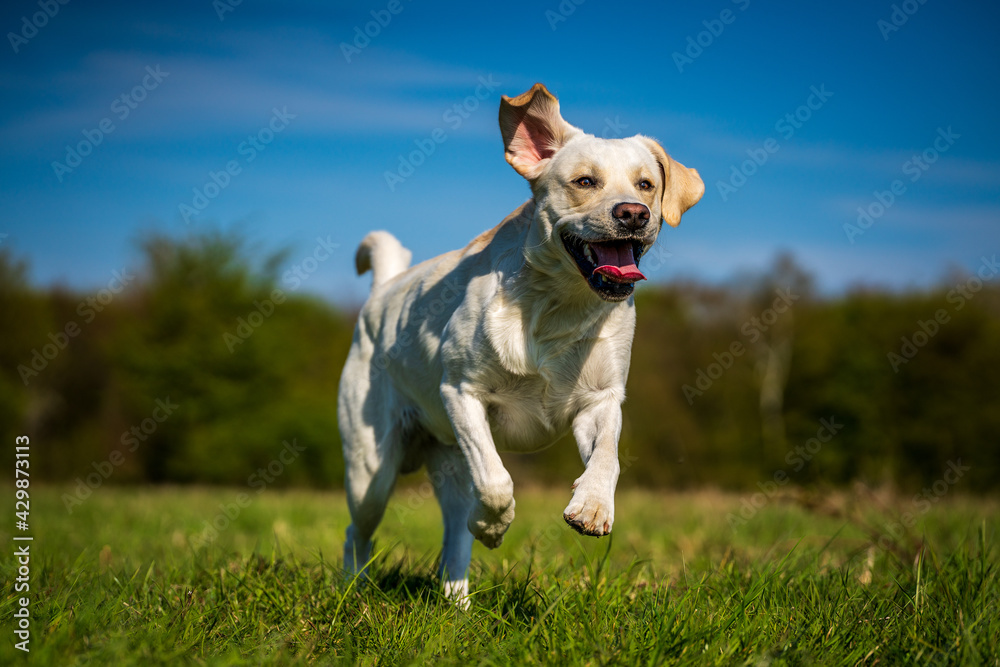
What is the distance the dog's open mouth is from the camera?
11.5 feet

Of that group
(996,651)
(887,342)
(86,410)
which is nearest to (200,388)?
(86,410)

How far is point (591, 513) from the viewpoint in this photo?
10.4 feet

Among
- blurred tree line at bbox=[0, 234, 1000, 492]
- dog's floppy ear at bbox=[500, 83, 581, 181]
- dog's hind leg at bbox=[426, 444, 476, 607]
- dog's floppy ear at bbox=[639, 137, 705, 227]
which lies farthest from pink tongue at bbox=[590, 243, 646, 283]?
blurred tree line at bbox=[0, 234, 1000, 492]

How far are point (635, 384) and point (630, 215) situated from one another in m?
23.9

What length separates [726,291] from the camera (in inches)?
1139

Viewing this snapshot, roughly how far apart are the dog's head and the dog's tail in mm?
2050

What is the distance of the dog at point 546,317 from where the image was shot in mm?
3543

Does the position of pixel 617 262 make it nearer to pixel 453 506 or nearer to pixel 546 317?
pixel 546 317

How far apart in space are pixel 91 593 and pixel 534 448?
2.30m

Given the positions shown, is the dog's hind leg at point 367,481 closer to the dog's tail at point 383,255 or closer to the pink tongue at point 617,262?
the dog's tail at point 383,255

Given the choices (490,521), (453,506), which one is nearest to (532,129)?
(490,521)

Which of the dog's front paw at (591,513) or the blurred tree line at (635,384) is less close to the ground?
the dog's front paw at (591,513)

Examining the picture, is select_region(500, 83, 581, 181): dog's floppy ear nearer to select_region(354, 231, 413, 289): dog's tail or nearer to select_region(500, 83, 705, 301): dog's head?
select_region(500, 83, 705, 301): dog's head

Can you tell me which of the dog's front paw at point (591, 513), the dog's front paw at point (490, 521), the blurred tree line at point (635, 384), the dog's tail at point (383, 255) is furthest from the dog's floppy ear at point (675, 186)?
the blurred tree line at point (635, 384)
